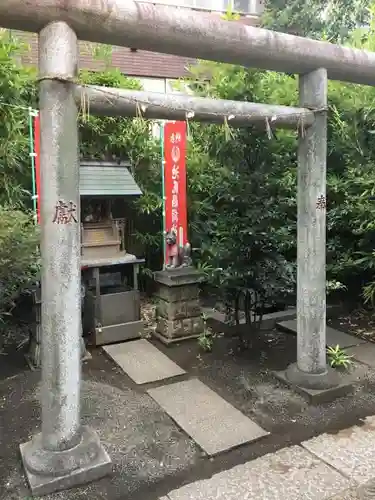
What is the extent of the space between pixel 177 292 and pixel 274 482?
10.4 feet

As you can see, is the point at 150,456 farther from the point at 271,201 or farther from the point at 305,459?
the point at 271,201

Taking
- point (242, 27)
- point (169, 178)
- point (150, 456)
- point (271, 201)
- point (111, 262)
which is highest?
Result: point (242, 27)

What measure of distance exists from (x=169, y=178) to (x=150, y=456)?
389 centimetres

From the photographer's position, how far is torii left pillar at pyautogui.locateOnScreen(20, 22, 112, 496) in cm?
293

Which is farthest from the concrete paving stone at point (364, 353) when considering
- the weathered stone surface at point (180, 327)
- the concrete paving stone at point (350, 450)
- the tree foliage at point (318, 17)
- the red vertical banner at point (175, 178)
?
the tree foliage at point (318, 17)

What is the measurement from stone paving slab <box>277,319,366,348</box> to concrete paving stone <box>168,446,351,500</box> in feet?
9.25

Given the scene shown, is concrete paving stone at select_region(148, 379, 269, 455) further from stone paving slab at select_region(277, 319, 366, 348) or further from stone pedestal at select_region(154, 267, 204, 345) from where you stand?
stone paving slab at select_region(277, 319, 366, 348)

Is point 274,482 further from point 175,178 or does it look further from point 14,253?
point 175,178

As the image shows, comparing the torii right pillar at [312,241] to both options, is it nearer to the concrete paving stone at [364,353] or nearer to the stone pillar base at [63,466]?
the concrete paving stone at [364,353]

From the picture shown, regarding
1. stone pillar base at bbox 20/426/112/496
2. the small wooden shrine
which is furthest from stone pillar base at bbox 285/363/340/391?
the small wooden shrine

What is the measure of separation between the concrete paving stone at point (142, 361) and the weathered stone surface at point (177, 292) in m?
0.69

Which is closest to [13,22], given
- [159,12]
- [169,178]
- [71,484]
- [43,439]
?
[159,12]

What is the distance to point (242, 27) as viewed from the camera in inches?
143

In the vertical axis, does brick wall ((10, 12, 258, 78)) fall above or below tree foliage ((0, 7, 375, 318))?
above
